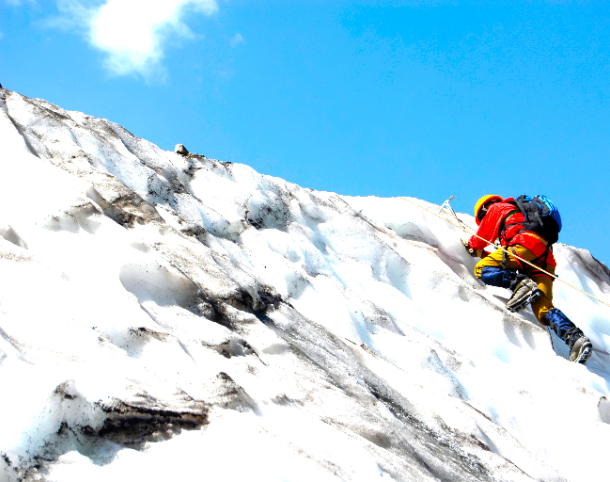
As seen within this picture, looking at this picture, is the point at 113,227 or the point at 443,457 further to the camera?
the point at 113,227

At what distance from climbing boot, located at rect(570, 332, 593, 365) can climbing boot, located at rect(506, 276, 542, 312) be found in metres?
0.73

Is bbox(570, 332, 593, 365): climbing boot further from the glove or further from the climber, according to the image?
the glove

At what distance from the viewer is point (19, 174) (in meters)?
4.42

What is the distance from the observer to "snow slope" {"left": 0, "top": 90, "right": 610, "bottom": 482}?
2.33m

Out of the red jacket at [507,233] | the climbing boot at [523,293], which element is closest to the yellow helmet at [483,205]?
the red jacket at [507,233]

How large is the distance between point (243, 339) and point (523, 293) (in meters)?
4.43

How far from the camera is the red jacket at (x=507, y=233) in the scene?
704 cm

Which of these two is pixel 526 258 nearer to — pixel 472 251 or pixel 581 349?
pixel 472 251

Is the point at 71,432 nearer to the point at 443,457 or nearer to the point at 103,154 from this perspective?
the point at 443,457

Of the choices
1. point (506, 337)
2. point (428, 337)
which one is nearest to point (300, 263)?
point (428, 337)

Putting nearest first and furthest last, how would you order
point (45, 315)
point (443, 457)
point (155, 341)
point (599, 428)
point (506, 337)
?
point (45, 315)
point (155, 341)
point (443, 457)
point (599, 428)
point (506, 337)

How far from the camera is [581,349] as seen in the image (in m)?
6.34

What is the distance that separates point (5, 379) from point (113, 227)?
6.59ft

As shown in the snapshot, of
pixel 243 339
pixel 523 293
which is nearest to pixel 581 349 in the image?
pixel 523 293
